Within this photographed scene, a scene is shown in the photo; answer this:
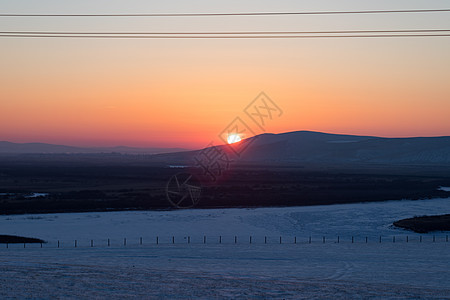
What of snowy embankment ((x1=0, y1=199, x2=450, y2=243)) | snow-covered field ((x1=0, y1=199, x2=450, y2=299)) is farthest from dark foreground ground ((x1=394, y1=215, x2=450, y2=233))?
snow-covered field ((x1=0, y1=199, x2=450, y2=299))

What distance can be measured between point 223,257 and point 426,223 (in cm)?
1963

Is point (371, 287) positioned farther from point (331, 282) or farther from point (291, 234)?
point (291, 234)

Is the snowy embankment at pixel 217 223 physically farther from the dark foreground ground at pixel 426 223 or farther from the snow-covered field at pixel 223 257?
the dark foreground ground at pixel 426 223

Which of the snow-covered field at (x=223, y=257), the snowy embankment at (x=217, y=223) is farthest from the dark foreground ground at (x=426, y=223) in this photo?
the snow-covered field at (x=223, y=257)

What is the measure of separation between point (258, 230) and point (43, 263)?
17.3 m

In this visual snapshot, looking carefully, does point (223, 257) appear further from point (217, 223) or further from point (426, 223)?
point (426, 223)

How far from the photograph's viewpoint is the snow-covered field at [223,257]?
1470 cm

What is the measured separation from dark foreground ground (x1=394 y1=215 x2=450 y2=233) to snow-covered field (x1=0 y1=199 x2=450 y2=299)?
1.29 meters

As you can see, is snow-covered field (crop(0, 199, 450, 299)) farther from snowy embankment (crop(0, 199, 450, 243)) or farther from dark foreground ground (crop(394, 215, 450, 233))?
dark foreground ground (crop(394, 215, 450, 233))

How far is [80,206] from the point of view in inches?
1793

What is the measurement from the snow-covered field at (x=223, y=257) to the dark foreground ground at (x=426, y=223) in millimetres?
1288

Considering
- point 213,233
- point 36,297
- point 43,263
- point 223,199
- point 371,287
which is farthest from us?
point 223,199

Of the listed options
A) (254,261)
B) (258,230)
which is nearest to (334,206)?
(258,230)

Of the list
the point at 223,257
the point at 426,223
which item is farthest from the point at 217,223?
the point at 426,223
